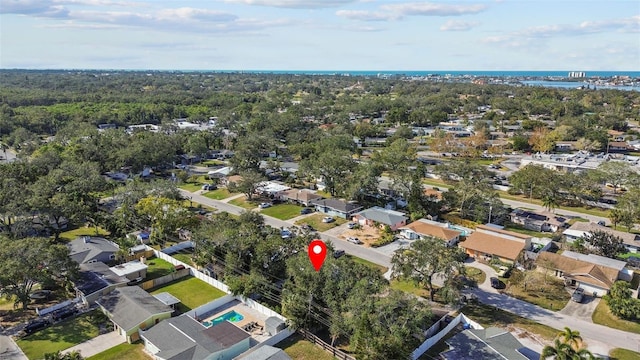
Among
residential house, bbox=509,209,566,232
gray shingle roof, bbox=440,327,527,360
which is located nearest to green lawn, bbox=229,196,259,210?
residential house, bbox=509,209,566,232

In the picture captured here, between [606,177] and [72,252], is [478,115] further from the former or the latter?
[72,252]

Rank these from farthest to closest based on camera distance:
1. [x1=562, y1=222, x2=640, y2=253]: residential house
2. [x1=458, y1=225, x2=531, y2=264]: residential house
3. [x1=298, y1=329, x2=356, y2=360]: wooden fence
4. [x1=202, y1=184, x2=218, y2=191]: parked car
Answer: [x1=202, y1=184, x2=218, y2=191]: parked car
[x1=562, y1=222, x2=640, y2=253]: residential house
[x1=458, y1=225, x2=531, y2=264]: residential house
[x1=298, y1=329, x2=356, y2=360]: wooden fence

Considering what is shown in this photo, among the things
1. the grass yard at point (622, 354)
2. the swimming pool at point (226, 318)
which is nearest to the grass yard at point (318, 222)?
the swimming pool at point (226, 318)

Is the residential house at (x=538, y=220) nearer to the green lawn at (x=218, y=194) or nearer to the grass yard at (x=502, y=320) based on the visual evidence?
the grass yard at (x=502, y=320)

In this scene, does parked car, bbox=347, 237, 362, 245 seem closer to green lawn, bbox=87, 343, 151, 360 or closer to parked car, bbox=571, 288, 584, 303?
parked car, bbox=571, 288, 584, 303

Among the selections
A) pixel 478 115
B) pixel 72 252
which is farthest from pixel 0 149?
pixel 478 115

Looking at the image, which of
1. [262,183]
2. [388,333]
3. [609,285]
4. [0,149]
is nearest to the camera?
[388,333]

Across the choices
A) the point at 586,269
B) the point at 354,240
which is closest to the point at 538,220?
the point at 586,269

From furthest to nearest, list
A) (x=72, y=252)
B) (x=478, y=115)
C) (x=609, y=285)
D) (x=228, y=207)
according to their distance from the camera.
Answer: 1. (x=478, y=115)
2. (x=228, y=207)
3. (x=72, y=252)
4. (x=609, y=285)
